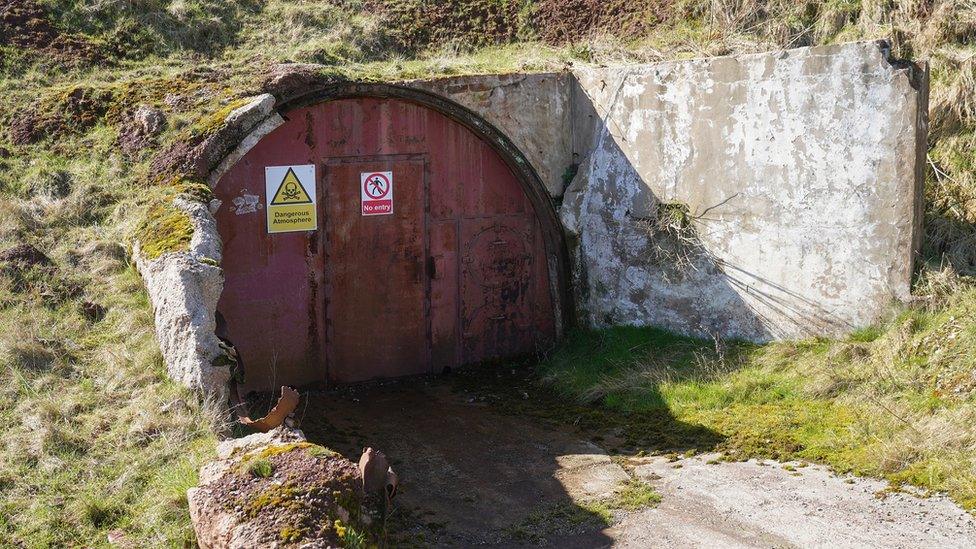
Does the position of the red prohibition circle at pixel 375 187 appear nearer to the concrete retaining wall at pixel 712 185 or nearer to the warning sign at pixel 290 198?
the warning sign at pixel 290 198

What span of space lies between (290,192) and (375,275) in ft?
3.81

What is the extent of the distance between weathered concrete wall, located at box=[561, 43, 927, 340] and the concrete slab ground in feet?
6.15

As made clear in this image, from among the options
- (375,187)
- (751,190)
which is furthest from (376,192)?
(751,190)

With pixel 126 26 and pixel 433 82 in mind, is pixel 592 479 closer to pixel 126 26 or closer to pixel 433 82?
pixel 433 82

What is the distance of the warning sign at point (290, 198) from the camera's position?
8.91 m

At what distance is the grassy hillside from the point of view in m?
5.93

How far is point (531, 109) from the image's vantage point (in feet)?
32.1

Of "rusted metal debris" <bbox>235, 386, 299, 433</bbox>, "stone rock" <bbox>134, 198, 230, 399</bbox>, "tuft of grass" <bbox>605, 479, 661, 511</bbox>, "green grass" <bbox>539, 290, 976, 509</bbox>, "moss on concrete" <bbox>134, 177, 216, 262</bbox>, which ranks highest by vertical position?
"moss on concrete" <bbox>134, 177, 216, 262</bbox>

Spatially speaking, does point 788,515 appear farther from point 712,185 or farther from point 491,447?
point 712,185

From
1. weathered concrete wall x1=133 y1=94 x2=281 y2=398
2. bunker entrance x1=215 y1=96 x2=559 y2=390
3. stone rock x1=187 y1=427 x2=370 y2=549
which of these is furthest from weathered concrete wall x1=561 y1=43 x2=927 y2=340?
stone rock x1=187 y1=427 x2=370 y2=549

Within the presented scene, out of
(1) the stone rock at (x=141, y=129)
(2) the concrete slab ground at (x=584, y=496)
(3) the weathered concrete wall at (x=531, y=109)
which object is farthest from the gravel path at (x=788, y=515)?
(1) the stone rock at (x=141, y=129)

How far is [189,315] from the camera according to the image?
6.46 metres

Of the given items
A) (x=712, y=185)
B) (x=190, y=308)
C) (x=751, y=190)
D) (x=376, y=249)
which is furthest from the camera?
(x=376, y=249)

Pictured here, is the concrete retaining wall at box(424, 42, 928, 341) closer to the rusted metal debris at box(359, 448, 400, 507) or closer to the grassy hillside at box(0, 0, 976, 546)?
the grassy hillside at box(0, 0, 976, 546)
